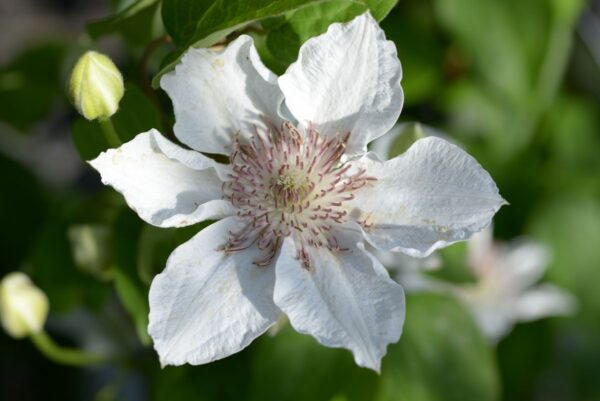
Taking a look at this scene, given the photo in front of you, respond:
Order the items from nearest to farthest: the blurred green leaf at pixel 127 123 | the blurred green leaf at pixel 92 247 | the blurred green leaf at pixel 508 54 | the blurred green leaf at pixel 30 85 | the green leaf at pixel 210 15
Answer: the green leaf at pixel 210 15 < the blurred green leaf at pixel 127 123 < the blurred green leaf at pixel 92 247 < the blurred green leaf at pixel 30 85 < the blurred green leaf at pixel 508 54

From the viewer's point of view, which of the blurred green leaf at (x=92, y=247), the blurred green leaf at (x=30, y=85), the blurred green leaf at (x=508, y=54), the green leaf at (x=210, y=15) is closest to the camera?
the green leaf at (x=210, y=15)

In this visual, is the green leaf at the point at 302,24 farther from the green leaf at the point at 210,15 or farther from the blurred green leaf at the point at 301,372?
the blurred green leaf at the point at 301,372

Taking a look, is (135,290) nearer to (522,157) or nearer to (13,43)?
(522,157)

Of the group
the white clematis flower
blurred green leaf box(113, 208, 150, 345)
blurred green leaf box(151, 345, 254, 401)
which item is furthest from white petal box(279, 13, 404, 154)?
blurred green leaf box(151, 345, 254, 401)

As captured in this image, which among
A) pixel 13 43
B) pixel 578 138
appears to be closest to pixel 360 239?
pixel 578 138

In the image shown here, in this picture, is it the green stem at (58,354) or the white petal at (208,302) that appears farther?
the green stem at (58,354)

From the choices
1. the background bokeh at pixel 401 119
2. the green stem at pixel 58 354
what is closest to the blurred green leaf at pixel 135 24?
the background bokeh at pixel 401 119

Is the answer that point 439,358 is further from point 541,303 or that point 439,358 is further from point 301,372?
point 541,303
